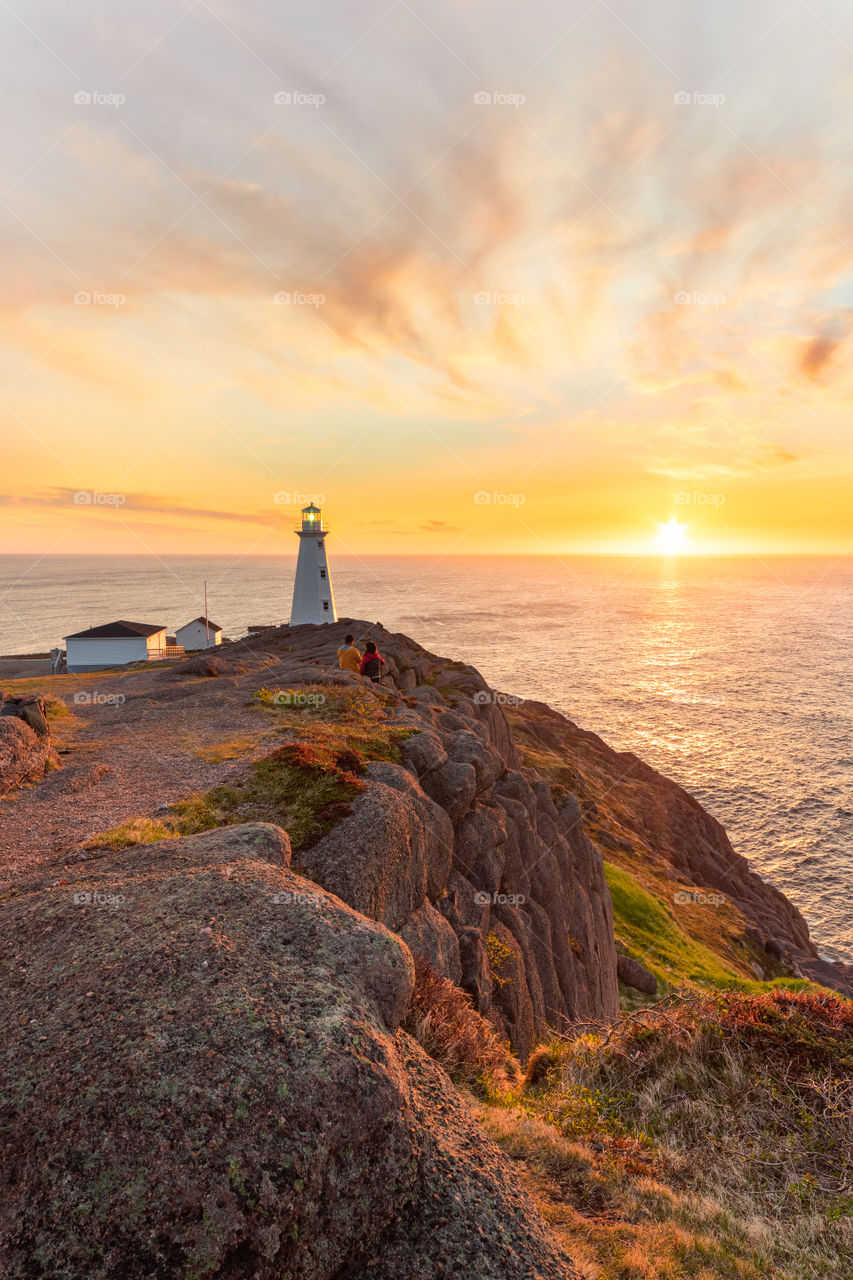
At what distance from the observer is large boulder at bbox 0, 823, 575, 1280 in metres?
4.34

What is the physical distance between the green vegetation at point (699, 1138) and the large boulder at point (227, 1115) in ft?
5.35

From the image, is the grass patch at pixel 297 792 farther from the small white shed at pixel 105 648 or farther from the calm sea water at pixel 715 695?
the calm sea water at pixel 715 695

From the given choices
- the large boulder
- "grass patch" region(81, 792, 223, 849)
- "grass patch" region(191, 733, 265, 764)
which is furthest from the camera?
"grass patch" region(191, 733, 265, 764)

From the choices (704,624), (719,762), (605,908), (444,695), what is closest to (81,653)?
(444,695)

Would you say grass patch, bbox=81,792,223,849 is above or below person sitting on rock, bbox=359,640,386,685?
below

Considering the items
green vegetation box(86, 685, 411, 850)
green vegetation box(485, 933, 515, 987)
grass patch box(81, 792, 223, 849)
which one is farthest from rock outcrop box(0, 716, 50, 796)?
green vegetation box(485, 933, 515, 987)

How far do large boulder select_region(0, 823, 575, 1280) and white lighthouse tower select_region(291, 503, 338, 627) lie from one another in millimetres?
58427

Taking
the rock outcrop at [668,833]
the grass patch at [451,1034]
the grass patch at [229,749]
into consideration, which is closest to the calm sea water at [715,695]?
the rock outcrop at [668,833]

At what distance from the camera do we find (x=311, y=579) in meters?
65.0

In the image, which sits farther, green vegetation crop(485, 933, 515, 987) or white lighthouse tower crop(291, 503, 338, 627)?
white lighthouse tower crop(291, 503, 338, 627)

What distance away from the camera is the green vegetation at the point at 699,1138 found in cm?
646

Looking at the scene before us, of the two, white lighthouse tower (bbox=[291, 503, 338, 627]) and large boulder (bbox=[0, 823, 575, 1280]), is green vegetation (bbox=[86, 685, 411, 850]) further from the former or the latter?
white lighthouse tower (bbox=[291, 503, 338, 627])

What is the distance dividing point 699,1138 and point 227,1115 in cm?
753

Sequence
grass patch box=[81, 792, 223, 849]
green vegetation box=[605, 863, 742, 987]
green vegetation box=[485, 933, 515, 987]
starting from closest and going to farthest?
grass patch box=[81, 792, 223, 849] → green vegetation box=[485, 933, 515, 987] → green vegetation box=[605, 863, 742, 987]
